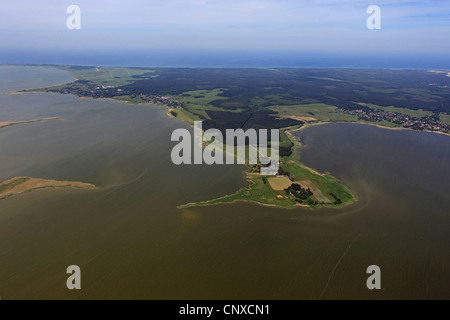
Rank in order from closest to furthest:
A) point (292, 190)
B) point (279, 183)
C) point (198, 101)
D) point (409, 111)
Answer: point (292, 190)
point (279, 183)
point (409, 111)
point (198, 101)

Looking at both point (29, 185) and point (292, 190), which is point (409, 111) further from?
point (29, 185)

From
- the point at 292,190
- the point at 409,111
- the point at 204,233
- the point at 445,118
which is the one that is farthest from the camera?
the point at 409,111

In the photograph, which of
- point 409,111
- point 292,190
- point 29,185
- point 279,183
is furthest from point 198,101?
point 409,111

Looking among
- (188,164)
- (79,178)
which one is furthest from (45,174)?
(188,164)

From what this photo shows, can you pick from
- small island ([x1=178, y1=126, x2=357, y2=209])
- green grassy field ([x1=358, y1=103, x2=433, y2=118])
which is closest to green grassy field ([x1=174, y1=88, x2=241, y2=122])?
small island ([x1=178, y1=126, x2=357, y2=209])

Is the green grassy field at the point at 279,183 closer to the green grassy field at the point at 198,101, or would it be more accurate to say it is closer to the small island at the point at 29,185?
the small island at the point at 29,185

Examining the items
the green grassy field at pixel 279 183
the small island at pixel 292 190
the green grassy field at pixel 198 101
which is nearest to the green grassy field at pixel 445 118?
the small island at pixel 292 190

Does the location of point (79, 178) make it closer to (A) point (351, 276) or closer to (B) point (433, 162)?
(A) point (351, 276)
